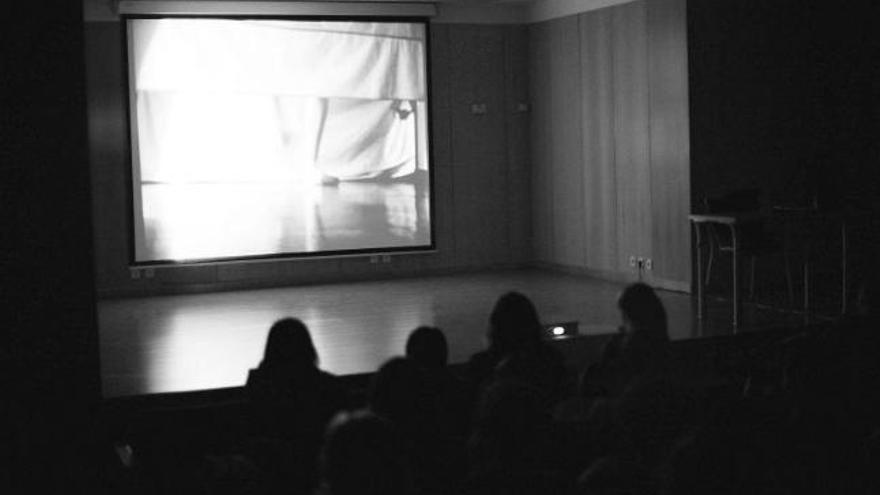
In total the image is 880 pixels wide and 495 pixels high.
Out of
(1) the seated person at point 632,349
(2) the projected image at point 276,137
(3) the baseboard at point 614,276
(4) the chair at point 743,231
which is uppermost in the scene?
(2) the projected image at point 276,137

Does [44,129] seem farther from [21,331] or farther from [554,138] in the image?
[554,138]

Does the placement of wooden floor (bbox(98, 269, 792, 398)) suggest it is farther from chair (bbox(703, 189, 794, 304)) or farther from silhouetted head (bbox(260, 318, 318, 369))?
silhouetted head (bbox(260, 318, 318, 369))

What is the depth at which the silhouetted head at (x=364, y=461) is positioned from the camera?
2438mm

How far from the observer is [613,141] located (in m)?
12.0

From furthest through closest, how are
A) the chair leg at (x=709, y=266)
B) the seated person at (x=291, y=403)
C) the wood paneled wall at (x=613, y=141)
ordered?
the wood paneled wall at (x=613, y=141)
the chair leg at (x=709, y=266)
the seated person at (x=291, y=403)

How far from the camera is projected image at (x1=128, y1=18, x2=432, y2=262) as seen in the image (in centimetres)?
1216

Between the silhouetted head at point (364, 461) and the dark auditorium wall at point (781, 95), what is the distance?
854 cm

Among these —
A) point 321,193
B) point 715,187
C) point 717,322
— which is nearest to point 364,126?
point 321,193

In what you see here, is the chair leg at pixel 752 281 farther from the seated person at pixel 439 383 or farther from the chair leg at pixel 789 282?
the seated person at pixel 439 383

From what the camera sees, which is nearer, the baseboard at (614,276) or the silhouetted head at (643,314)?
the silhouetted head at (643,314)

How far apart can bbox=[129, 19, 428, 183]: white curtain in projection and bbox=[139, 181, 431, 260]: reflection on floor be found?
5.9 inches

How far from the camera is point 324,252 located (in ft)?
42.2

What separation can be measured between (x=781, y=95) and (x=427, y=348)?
7.42 metres

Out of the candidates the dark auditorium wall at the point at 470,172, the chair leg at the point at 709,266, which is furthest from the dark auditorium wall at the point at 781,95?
the dark auditorium wall at the point at 470,172
